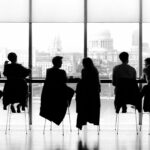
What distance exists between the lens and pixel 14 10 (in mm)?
7703

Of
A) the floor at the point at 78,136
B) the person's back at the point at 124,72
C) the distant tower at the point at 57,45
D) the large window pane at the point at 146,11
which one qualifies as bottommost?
the floor at the point at 78,136

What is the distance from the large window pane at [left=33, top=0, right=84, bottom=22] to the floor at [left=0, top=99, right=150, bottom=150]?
162 centimetres

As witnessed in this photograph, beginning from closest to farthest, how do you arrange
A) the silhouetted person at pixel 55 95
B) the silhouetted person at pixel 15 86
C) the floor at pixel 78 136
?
the floor at pixel 78 136 < the silhouetted person at pixel 55 95 < the silhouetted person at pixel 15 86

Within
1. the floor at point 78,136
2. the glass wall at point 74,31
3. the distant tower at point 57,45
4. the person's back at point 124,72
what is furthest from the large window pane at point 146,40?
the distant tower at point 57,45

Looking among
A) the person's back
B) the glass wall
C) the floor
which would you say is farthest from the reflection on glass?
the person's back

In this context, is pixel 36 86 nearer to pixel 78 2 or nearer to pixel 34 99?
pixel 34 99

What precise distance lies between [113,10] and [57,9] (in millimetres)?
1048

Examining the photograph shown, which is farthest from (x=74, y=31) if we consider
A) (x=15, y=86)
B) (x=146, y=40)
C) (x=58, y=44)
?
(x=15, y=86)

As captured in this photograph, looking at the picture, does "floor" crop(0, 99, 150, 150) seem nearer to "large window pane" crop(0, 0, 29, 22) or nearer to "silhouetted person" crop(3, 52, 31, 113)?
"silhouetted person" crop(3, 52, 31, 113)

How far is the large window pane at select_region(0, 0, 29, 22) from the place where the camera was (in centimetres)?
770

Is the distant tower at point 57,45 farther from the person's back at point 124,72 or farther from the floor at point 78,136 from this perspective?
the person's back at point 124,72

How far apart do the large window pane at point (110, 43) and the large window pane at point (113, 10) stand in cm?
11

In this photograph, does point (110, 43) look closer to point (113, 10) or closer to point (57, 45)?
point (113, 10)

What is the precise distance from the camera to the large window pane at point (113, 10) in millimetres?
7664
